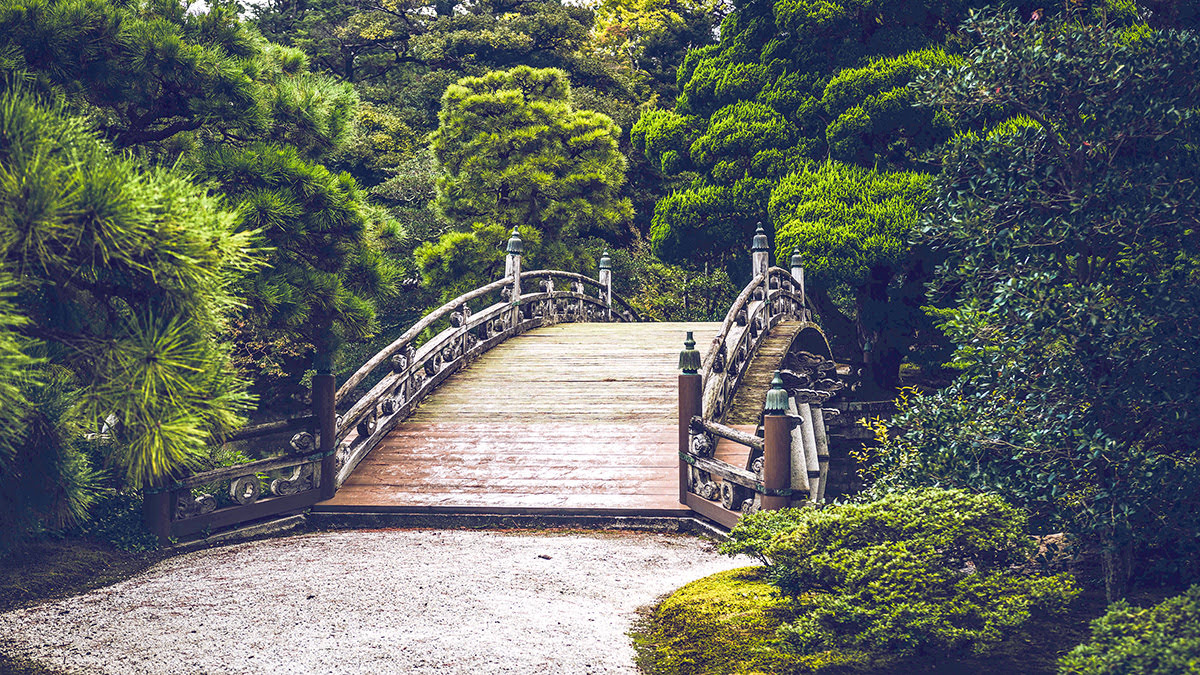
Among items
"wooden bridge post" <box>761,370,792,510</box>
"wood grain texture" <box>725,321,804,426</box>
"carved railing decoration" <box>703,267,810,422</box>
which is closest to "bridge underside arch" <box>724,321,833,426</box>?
"wood grain texture" <box>725,321,804,426</box>

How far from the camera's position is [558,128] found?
2052 cm

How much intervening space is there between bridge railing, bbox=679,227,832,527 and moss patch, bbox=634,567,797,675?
1.15 metres

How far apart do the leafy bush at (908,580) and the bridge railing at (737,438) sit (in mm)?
2067

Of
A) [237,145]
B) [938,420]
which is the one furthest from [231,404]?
[938,420]

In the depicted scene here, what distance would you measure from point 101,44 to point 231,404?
2.90m

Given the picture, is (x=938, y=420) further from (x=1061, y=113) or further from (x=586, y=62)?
(x=586, y=62)

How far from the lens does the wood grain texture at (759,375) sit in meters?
11.1

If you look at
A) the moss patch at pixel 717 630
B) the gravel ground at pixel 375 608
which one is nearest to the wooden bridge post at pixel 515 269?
the gravel ground at pixel 375 608

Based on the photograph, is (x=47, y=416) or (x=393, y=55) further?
(x=393, y=55)

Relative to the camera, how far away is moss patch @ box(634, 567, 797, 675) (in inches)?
199

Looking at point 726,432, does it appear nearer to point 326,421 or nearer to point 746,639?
point 746,639

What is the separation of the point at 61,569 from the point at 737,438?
17.0ft

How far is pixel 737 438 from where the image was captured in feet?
26.4

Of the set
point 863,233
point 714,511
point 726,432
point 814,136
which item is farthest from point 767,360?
point 814,136
